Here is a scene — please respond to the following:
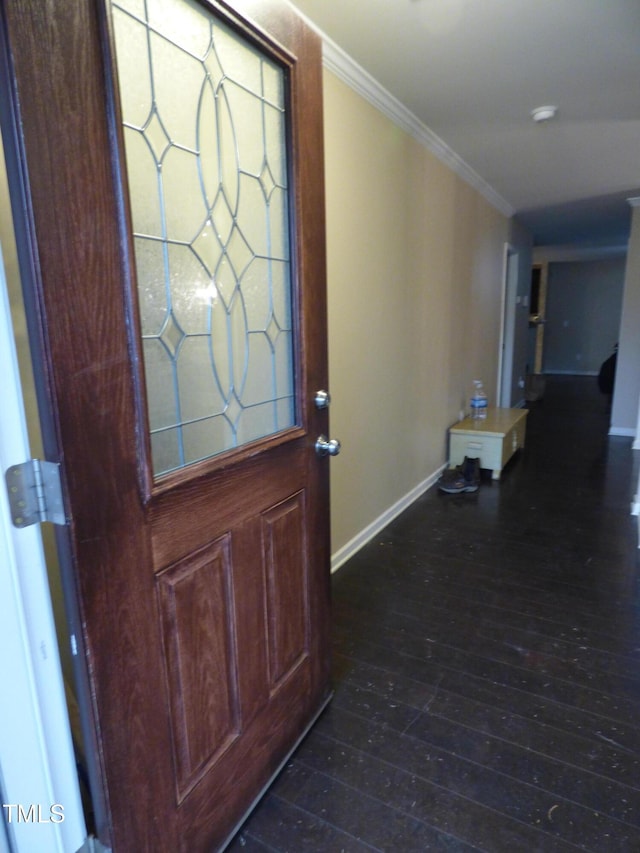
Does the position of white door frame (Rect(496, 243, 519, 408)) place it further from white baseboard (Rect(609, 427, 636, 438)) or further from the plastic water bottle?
the plastic water bottle

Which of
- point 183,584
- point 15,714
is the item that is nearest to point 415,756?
point 183,584

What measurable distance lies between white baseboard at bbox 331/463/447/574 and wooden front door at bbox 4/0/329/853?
0.97 m

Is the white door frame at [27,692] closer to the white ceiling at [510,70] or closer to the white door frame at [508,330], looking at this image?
the white ceiling at [510,70]

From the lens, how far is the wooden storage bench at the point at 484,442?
380 cm

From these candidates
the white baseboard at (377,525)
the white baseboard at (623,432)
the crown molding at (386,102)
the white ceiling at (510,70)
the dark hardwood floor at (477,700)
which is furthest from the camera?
the white baseboard at (623,432)

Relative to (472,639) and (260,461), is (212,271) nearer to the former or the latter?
A: (260,461)

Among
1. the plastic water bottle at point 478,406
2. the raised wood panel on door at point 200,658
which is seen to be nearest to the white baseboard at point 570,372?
the plastic water bottle at point 478,406

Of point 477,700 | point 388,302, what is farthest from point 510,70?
point 477,700

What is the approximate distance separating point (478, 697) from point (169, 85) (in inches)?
75.1

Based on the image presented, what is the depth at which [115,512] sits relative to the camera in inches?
34.1

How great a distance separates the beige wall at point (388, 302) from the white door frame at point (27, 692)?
164 cm

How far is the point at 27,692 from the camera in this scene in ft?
2.67

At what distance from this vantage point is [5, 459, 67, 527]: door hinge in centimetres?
76

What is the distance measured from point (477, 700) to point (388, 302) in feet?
6.40
